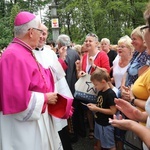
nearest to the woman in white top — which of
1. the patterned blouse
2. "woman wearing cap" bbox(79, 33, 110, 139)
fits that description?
"woman wearing cap" bbox(79, 33, 110, 139)

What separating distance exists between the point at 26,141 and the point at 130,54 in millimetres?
2163

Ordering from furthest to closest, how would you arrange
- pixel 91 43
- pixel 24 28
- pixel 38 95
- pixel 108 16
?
pixel 108 16
pixel 91 43
pixel 24 28
pixel 38 95

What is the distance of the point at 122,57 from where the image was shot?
13.4 ft

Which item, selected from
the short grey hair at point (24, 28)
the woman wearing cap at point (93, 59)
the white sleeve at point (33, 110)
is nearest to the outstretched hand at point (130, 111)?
the white sleeve at point (33, 110)

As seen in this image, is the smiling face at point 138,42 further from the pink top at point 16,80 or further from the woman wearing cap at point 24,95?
the pink top at point 16,80

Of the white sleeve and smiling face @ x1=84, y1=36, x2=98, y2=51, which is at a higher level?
smiling face @ x1=84, y1=36, x2=98, y2=51

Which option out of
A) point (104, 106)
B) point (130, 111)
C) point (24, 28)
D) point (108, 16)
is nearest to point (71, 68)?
point (104, 106)

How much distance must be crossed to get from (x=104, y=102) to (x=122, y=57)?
3.23 ft

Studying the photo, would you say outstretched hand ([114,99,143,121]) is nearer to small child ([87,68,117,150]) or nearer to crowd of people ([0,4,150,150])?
crowd of people ([0,4,150,150])

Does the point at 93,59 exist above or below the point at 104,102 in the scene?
above

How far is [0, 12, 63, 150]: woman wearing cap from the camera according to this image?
2457 millimetres

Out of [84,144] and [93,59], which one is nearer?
[93,59]

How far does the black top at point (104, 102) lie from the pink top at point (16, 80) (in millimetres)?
1075

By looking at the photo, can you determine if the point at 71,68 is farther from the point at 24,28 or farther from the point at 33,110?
the point at 33,110
